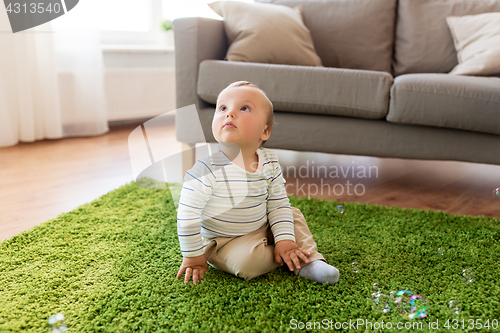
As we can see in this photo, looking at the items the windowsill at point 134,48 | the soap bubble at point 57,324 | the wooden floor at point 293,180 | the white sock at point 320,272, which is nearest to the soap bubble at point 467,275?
the white sock at point 320,272

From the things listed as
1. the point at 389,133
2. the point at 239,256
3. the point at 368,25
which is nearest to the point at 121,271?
the point at 239,256

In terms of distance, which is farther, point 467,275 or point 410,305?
point 467,275

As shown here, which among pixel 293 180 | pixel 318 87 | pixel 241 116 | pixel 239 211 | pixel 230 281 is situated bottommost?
pixel 293 180

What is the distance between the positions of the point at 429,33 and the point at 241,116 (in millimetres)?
1579

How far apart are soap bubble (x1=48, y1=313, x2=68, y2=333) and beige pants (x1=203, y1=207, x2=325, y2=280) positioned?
337 millimetres

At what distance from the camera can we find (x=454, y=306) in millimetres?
823

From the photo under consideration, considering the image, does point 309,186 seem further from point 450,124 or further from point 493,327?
point 493,327

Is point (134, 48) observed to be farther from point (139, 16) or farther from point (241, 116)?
point (241, 116)

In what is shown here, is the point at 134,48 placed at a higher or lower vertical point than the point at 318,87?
lower

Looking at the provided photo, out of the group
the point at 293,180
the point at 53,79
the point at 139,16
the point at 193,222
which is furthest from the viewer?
the point at 139,16

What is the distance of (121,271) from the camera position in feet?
3.11

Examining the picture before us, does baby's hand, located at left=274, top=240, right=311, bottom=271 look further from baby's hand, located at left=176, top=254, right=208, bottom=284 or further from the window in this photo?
the window

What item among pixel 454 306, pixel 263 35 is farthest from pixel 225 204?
pixel 263 35

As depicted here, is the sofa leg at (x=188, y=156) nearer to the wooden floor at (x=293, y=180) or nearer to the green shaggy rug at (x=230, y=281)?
the wooden floor at (x=293, y=180)
